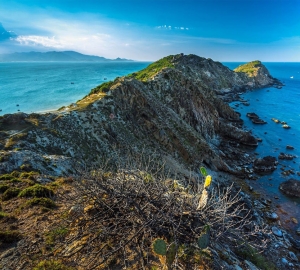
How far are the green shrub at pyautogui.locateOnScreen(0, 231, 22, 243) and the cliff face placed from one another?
5800mm

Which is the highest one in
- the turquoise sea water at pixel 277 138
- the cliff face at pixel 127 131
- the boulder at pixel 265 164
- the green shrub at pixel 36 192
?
the green shrub at pixel 36 192

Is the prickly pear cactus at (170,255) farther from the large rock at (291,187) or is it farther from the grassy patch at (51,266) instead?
the large rock at (291,187)

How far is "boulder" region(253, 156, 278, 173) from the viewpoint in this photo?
39.7 meters

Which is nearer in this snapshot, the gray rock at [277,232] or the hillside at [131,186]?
the hillside at [131,186]

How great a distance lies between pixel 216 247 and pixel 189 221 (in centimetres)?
259

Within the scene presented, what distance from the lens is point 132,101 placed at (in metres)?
39.1

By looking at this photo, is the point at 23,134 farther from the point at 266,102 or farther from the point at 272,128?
the point at 266,102

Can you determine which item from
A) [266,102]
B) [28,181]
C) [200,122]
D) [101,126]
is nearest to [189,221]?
[28,181]

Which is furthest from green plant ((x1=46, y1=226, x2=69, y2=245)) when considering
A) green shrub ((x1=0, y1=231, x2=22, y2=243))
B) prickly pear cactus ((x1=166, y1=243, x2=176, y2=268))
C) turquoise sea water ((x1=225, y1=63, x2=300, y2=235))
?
turquoise sea water ((x1=225, y1=63, x2=300, y2=235))

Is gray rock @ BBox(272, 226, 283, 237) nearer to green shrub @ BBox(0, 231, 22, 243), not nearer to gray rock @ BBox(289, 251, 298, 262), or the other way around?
gray rock @ BBox(289, 251, 298, 262)

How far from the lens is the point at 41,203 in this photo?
1181cm

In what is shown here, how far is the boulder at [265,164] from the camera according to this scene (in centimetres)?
3966

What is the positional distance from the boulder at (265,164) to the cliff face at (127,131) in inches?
106

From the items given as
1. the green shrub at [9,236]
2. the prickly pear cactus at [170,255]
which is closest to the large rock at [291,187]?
the prickly pear cactus at [170,255]
